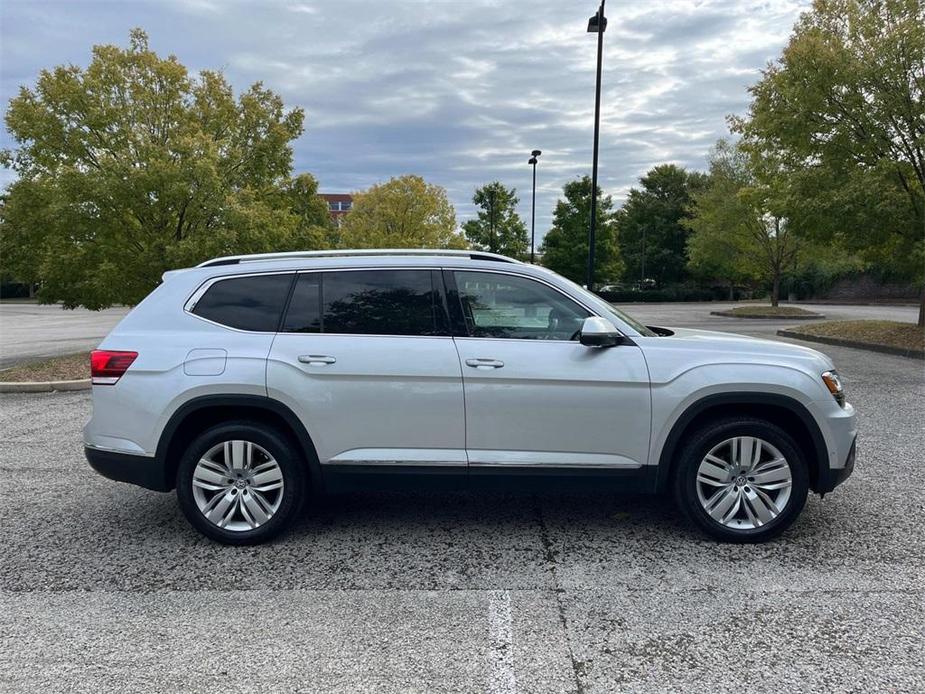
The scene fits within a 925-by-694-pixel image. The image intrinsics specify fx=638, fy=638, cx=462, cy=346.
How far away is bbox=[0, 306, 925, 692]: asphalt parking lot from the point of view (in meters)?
2.72

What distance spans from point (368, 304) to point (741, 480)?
256 cm

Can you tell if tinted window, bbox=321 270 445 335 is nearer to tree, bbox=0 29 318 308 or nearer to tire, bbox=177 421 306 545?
tire, bbox=177 421 306 545

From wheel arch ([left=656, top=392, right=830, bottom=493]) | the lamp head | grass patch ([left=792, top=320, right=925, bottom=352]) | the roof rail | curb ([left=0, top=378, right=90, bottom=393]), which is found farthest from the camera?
the lamp head

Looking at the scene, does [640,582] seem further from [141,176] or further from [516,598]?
[141,176]

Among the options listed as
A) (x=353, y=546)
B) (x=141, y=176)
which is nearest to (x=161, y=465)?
(x=353, y=546)

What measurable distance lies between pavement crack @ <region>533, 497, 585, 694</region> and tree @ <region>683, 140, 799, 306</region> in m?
23.8

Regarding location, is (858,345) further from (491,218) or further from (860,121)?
(491,218)

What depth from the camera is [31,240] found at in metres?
11.0

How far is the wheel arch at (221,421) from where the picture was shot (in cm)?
389

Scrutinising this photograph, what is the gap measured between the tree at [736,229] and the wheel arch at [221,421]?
81.3 feet

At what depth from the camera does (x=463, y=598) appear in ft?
11.0

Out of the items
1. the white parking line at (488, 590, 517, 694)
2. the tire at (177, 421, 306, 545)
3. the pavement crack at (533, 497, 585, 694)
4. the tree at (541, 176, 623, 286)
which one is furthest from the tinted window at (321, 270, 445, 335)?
the tree at (541, 176, 623, 286)

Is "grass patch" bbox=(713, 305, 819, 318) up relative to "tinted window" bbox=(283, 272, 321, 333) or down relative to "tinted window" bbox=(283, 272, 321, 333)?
down

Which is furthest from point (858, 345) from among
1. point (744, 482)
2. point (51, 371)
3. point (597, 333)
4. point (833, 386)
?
point (51, 371)
